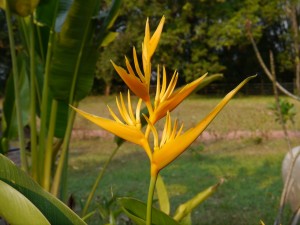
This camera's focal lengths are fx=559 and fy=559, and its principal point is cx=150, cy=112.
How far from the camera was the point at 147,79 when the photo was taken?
0.71 m

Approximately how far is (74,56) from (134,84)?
1491 millimetres

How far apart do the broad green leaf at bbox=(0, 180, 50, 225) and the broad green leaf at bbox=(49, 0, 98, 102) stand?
1335 millimetres

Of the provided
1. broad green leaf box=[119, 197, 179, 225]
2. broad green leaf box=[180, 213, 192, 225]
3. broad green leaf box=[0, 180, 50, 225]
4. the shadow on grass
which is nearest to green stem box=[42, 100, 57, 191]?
the shadow on grass

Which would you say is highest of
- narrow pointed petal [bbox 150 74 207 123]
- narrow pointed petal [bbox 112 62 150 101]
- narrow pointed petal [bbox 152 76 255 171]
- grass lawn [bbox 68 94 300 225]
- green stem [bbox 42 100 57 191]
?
narrow pointed petal [bbox 112 62 150 101]

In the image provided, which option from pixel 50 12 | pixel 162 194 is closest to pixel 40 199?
pixel 162 194

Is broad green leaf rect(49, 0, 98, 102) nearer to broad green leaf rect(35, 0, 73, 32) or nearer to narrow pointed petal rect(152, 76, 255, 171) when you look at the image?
broad green leaf rect(35, 0, 73, 32)

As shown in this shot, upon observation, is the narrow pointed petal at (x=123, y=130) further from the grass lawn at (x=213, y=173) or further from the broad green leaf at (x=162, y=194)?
the grass lawn at (x=213, y=173)

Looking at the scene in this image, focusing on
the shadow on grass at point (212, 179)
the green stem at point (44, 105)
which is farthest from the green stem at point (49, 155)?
the shadow on grass at point (212, 179)

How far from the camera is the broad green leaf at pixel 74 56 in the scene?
6.75 ft

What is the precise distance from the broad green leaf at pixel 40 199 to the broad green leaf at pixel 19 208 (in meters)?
→ 0.09

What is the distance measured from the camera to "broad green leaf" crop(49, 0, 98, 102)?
2059mm

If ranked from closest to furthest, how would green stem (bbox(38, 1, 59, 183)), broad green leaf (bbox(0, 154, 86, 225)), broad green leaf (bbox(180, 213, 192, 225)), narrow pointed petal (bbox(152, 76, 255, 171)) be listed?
narrow pointed petal (bbox(152, 76, 255, 171)), broad green leaf (bbox(0, 154, 86, 225)), broad green leaf (bbox(180, 213, 192, 225)), green stem (bbox(38, 1, 59, 183))

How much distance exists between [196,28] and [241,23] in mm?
1909

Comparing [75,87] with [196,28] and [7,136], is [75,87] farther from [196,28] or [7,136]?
[196,28]
